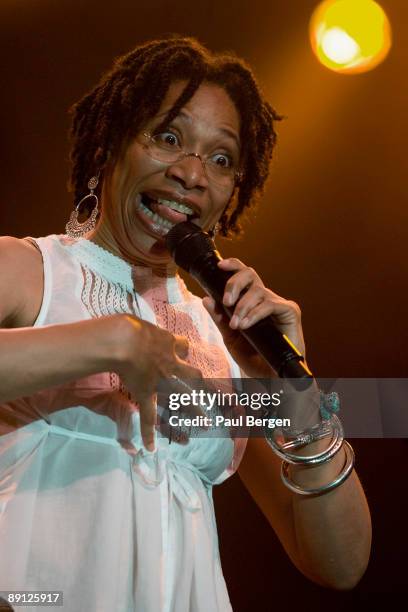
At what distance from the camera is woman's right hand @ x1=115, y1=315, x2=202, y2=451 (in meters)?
0.81

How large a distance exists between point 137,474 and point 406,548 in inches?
46.9

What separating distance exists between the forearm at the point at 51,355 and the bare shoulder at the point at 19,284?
0.57 feet

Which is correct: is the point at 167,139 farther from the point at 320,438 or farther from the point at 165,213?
the point at 320,438

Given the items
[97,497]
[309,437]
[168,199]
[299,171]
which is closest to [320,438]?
[309,437]

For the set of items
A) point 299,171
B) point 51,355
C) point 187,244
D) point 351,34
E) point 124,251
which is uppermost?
point 351,34

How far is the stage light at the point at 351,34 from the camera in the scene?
1.96 meters

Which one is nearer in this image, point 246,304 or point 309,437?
point 246,304

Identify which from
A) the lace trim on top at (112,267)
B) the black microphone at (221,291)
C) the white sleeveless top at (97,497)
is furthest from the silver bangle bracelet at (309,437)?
the lace trim on top at (112,267)

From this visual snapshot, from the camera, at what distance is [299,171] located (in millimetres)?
2053

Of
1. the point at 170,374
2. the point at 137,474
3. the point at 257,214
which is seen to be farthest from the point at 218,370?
the point at 257,214

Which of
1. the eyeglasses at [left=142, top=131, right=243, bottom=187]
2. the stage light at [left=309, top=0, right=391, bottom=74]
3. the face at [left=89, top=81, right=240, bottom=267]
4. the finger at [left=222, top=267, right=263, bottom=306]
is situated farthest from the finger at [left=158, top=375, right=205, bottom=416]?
the stage light at [left=309, top=0, right=391, bottom=74]

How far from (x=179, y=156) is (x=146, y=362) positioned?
1.65ft

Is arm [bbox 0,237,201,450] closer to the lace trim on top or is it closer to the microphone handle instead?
the microphone handle

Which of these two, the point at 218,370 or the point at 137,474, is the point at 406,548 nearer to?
the point at 218,370
